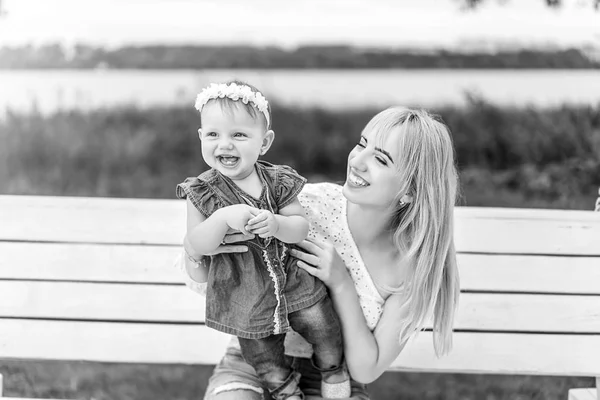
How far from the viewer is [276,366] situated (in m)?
1.65

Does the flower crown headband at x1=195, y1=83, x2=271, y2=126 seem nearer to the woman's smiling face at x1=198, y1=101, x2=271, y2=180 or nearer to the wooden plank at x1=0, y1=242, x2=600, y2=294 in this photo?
the woman's smiling face at x1=198, y1=101, x2=271, y2=180

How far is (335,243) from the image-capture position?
1803mm

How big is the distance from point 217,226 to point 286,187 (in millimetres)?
234

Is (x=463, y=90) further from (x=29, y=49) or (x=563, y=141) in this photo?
(x=29, y=49)

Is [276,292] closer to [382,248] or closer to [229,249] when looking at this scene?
[229,249]

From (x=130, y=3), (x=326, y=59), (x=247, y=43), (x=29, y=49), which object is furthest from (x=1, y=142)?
(x=326, y=59)

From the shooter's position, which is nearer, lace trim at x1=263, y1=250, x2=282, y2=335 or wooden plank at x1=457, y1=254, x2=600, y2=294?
lace trim at x1=263, y1=250, x2=282, y2=335

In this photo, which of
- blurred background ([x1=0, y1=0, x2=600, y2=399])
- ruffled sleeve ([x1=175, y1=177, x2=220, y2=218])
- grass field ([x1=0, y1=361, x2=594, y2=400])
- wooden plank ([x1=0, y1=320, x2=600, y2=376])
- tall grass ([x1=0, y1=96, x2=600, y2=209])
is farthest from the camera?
tall grass ([x1=0, y1=96, x2=600, y2=209])

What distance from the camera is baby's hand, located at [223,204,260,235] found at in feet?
4.58

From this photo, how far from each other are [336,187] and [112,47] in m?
2.64

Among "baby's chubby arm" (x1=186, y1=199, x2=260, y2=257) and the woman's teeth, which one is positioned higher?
the woman's teeth

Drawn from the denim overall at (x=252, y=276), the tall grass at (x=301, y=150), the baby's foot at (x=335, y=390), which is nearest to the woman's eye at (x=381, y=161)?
the denim overall at (x=252, y=276)

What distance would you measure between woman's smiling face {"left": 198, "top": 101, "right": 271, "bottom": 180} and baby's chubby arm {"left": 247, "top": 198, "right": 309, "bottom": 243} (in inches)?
5.3

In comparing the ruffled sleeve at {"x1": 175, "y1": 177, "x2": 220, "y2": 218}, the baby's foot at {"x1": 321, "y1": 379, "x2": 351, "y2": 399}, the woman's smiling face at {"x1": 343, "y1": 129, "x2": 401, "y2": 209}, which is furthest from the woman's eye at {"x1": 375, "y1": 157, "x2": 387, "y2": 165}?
the baby's foot at {"x1": 321, "y1": 379, "x2": 351, "y2": 399}
